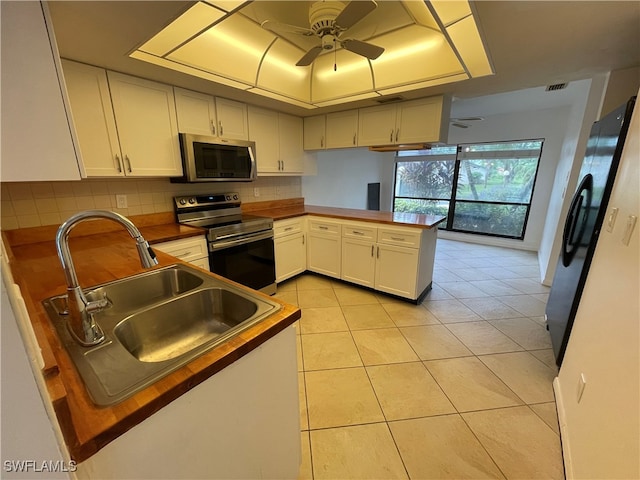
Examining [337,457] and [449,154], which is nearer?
[337,457]

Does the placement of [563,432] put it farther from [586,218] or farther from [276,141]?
[276,141]

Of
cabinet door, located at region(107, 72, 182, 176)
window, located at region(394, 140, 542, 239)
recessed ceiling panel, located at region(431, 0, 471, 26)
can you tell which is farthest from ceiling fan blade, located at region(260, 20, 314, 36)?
window, located at region(394, 140, 542, 239)

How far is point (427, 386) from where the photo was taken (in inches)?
69.4

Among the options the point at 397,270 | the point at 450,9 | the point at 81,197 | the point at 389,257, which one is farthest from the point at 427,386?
the point at 81,197

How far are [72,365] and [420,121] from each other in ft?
10.1

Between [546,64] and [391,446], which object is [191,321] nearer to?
[391,446]

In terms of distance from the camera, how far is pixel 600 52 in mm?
1845

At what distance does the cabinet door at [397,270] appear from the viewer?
2.66m

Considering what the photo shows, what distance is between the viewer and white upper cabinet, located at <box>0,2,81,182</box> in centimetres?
70

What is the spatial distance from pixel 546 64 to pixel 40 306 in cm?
333

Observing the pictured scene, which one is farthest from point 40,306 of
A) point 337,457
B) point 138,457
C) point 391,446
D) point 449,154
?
point 449,154

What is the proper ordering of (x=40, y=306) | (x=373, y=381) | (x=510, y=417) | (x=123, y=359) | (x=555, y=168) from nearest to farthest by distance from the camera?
1. (x=123, y=359)
2. (x=40, y=306)
3. (x=510, y=417)
4. (x=373, y=381)
5. (x=555, y=168)

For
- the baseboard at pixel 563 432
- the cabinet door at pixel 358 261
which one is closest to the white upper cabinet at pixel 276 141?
the cabinet door at pixel 358 261

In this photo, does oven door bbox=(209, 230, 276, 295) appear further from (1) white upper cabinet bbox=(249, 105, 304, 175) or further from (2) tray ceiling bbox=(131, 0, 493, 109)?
(2) tray ceiling bbox=(131, 0, 493, 109)
